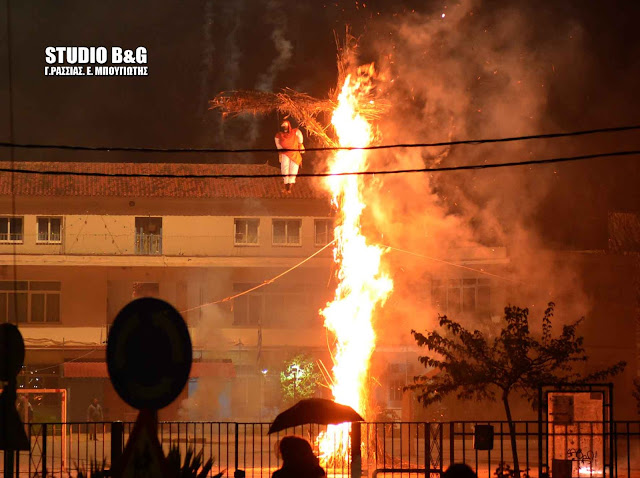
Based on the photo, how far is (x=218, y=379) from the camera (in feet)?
143

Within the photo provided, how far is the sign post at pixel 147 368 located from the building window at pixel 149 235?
40.0m

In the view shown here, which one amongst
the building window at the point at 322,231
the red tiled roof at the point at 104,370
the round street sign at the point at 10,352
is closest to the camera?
the round street sign at the point at 10,352

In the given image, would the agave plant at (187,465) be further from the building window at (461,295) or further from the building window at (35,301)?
the building window at (35,301)

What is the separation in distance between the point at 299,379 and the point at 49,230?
13481 mm

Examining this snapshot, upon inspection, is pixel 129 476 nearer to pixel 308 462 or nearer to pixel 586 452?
pixel 308 462

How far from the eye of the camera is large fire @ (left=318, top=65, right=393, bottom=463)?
80.8 feet

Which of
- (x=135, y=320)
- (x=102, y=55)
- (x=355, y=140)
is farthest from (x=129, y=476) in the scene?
(x=102, y=55)

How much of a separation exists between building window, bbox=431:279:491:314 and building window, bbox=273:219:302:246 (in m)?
7.19

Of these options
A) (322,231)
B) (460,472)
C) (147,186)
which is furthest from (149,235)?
(460,472)

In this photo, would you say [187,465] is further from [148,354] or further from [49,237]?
[49,237]

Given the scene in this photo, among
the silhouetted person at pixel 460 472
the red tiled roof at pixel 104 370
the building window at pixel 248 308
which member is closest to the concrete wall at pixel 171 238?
the building window at pixel 248 308

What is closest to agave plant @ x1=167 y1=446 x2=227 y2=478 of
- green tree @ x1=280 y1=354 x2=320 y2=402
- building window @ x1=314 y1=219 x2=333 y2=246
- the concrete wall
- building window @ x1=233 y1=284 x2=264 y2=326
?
green tree @ x1=280 y1=354 x2=320 y2=402

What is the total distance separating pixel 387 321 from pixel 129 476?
124 feet

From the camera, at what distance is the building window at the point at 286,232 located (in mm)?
47094
